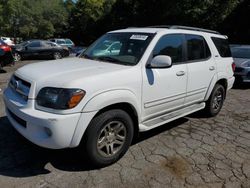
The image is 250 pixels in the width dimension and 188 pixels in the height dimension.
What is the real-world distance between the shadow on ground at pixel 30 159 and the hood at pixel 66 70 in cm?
99

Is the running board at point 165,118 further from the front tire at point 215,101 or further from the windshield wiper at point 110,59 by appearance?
the windshield wiper at point 110,59

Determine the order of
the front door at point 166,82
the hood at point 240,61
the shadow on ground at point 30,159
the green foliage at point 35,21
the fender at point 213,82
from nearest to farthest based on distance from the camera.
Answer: the shadow on ground at point 30,159 < the front door at point 166,82 < the fender at point 213,82 < the hood at point 240,61 < the green foliage at point 35,21

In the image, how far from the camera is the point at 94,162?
3.56 m

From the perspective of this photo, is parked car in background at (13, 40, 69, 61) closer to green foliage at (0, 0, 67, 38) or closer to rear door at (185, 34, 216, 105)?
rear door at (185, 34, 216, 105)

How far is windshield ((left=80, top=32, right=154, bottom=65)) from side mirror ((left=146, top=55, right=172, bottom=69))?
21 cm

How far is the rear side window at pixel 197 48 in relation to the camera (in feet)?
16.0

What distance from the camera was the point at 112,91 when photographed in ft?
11.4

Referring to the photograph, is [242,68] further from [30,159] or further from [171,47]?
[30,159]

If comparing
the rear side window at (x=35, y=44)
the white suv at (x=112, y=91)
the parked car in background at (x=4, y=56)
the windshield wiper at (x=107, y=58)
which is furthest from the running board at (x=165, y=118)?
the rear side window at (x=35, y=44)

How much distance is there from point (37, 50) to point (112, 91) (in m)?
16.1

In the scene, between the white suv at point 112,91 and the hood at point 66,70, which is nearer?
the white suv at point 112,91

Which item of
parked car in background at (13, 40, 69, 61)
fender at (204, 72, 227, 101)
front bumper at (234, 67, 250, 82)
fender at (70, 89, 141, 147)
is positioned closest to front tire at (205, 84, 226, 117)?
fender at (204, 72, 227, 101)

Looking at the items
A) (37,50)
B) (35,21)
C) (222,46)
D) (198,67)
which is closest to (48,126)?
(198,67)

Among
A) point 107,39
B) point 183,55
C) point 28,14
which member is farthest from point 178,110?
point 28,14
